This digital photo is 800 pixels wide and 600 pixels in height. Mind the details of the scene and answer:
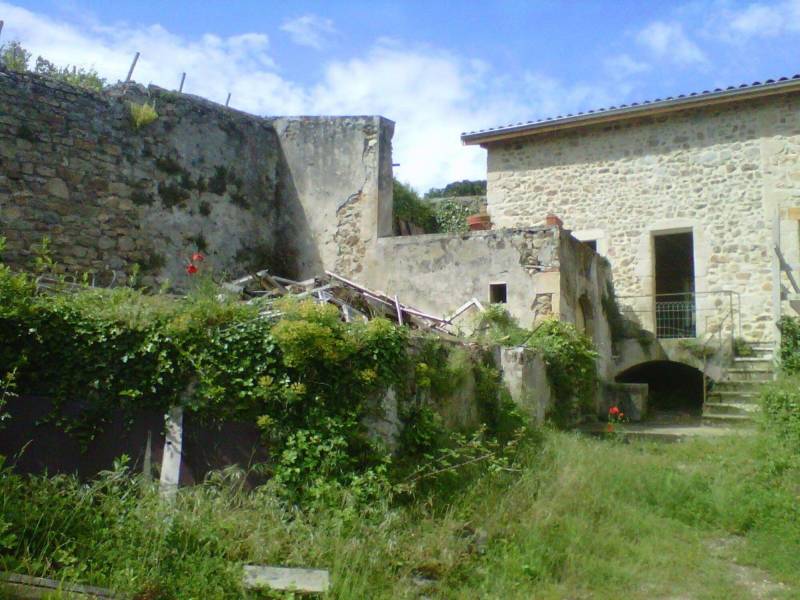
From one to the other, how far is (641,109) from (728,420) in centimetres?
733

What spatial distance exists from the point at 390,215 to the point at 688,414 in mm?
6547

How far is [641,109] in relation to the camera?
51.5ft

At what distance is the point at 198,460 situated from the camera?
20.0 ft

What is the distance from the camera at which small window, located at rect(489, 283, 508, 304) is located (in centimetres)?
1216

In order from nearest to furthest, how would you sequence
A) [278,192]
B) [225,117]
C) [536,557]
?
[536,557], [225,117], [278,192]

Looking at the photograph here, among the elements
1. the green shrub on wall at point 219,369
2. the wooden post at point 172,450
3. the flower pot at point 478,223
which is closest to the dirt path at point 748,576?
the green shrub on wall at point 219,369

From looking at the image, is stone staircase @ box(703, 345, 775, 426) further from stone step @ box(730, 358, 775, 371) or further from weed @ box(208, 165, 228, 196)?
weed @ box(208, 165, 228, 196)

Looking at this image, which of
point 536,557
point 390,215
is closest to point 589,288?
point 390,215

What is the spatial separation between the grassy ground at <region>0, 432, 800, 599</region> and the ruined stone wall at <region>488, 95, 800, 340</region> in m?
8.71

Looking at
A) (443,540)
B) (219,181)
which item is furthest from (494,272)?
(443,540)

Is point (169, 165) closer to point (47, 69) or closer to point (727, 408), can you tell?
point (47, 69)

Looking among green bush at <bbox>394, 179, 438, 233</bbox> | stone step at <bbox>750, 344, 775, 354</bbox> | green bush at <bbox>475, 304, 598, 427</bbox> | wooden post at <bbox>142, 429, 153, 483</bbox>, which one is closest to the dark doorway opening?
stone step at <bbox>750, 344, 775, 354</bbox>

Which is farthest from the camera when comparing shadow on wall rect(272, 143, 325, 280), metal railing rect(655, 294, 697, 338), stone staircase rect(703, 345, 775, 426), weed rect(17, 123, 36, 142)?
metal railing rect(655, 294, 697, 338)

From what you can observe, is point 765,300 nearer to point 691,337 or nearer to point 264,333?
point 691,337
